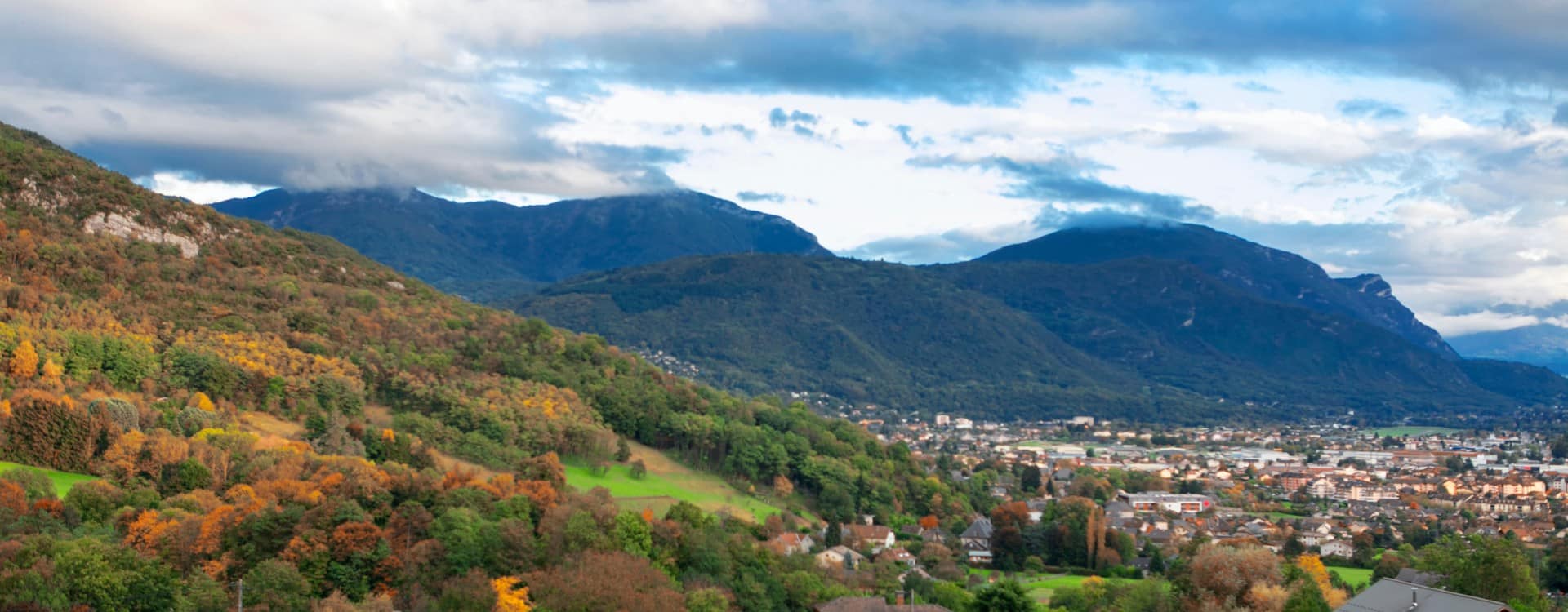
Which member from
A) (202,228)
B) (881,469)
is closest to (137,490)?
(202,228)

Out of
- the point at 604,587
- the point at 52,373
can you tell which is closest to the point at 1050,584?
the point at 604,587

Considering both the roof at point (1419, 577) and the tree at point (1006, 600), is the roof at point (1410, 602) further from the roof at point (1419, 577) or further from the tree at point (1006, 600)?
the tree at point (1006, 600)

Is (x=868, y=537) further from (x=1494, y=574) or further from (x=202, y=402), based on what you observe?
(x=1494, y=574)

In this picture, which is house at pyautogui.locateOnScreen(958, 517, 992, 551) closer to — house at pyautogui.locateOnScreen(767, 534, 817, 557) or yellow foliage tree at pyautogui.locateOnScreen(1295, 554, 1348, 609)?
house at pyautogui.locateOnScreen(767, 534, 817, 557)

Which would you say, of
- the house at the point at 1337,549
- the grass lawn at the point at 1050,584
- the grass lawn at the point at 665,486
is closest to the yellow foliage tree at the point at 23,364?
the grass lawn at the point at 665,486

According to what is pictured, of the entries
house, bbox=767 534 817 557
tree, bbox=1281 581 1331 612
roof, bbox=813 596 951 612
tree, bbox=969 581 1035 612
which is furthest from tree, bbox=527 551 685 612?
tree, bbox=1281 581 1331 612

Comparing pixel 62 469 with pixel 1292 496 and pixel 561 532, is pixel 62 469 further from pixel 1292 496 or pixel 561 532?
pixel 1292 496
